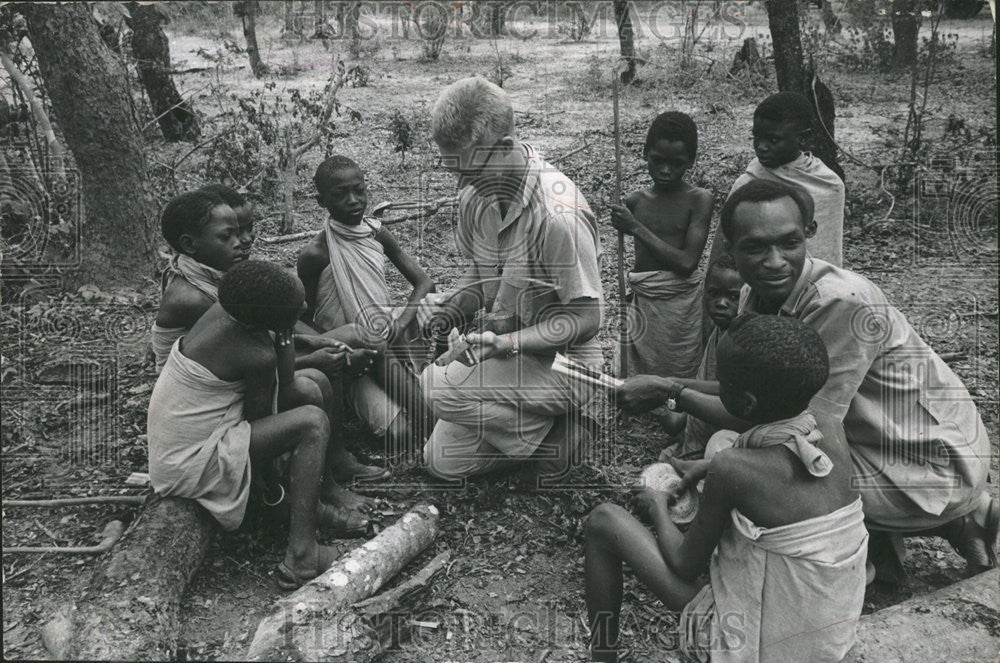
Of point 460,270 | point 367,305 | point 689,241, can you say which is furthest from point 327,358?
point 460,270

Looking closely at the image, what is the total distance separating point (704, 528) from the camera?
212 cm

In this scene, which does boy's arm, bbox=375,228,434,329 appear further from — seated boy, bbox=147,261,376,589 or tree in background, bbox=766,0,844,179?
tree in background, bbox=766,0,844,179

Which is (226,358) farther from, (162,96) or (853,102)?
(853,102)

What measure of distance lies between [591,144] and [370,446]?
4340 mm

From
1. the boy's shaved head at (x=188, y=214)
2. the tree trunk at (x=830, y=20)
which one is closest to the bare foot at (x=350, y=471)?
the boy's shaved head at (x=188, y=214)

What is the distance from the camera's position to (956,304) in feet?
16.5

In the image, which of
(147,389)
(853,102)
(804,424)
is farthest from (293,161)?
→ (853,102)

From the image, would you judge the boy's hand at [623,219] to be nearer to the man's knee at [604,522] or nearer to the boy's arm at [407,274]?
the boy's arm at [407,274]

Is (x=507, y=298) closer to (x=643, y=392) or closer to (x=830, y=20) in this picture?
(x=643, y=392)

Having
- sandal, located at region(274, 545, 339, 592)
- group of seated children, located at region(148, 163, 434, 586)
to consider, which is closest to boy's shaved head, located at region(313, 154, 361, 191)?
group of seated children, located at region(148, 163, 434, 586)

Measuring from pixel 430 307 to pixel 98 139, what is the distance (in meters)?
2.84

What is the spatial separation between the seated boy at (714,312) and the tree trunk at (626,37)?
5981 mm

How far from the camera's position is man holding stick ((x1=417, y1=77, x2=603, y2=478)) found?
108 inches

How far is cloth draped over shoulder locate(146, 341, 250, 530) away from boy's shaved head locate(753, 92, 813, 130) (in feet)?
8.74
